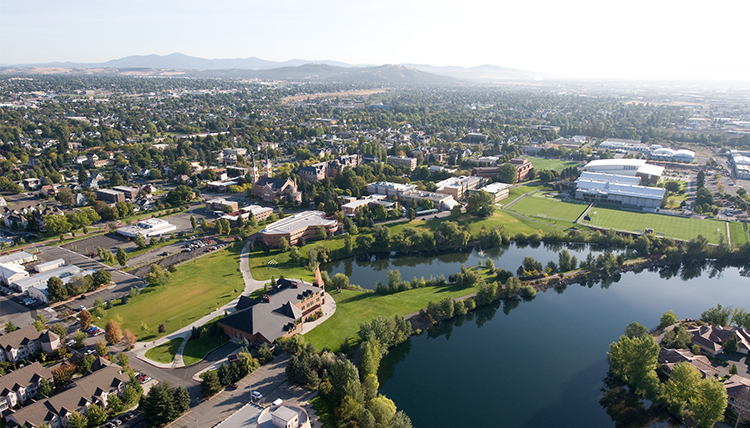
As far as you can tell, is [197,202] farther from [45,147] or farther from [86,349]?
[45,147]

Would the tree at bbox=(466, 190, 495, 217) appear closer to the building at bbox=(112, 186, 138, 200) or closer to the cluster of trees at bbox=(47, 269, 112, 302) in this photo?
the cluster of trees at bbox=(47, 269, 112, 302)

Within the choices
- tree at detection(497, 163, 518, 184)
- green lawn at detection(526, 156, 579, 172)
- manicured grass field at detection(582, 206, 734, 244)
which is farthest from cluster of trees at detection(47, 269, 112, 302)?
green lawn at detection(526, 156, 579, 172)

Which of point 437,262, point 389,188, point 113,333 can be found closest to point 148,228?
point 113,333

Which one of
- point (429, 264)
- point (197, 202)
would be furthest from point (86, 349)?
point (197, 202)

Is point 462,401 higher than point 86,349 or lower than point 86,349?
lower

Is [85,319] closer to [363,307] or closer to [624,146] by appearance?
[363,307]

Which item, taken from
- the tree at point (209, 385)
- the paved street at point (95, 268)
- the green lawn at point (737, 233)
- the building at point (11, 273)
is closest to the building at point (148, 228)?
the paved street at point (95, 268)
